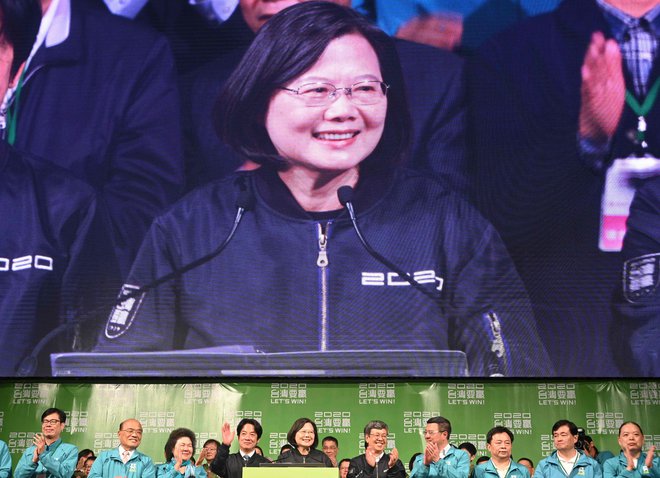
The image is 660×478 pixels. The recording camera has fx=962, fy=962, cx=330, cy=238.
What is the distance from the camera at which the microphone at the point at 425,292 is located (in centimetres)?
714

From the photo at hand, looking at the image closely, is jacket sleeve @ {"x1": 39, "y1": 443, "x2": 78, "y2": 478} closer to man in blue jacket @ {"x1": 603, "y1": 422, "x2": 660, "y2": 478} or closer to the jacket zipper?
the jacket zipper

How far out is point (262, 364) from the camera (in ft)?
23.6

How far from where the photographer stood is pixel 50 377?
286 inches

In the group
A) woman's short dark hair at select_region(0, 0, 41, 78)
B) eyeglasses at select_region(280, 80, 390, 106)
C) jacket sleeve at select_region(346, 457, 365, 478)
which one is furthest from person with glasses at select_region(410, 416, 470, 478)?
woman's short dark hair at select_region(0, 0, 41, 78)

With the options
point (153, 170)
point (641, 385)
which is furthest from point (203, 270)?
point (641, 385)

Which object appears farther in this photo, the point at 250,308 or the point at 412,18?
the point at 412,18

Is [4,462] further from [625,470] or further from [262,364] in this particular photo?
[625,470]

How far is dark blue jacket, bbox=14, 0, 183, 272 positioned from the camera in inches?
298

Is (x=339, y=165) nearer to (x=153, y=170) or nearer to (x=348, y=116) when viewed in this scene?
(x=348, y=116)

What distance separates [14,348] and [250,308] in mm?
1821

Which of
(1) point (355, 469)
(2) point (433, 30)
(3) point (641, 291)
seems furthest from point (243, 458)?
(2) point (433, 30)

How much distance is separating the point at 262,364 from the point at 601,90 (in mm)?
3394

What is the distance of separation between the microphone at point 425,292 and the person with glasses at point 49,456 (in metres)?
2.68

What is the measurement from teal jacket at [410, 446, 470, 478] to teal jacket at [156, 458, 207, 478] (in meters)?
1.22
